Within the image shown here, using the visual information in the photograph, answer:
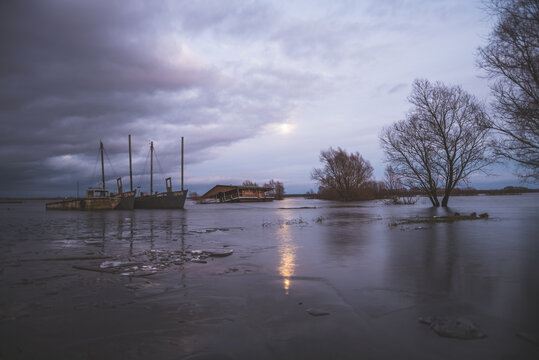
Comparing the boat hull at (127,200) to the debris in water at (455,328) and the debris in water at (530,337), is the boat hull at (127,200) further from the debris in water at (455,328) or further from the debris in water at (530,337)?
the debris in water at (530,337)

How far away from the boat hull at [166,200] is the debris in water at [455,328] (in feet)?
149

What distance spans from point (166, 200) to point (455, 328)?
4698 centimetres

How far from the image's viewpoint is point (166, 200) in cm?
4616

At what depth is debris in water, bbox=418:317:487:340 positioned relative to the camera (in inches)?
102

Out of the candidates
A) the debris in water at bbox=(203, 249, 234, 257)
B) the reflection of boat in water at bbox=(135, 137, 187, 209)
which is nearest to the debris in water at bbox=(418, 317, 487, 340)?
the debris in water at bbox=(203, 249, 234, 257)

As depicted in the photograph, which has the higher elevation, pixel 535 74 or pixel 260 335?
pixel 535 74

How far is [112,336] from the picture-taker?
8.98 feet

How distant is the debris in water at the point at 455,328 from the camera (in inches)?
102

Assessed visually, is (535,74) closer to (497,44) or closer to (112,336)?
(497,44)

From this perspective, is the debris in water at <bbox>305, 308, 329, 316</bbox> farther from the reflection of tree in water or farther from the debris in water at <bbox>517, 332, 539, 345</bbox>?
the debris in water at <bbox>517, 332, 539, 345</bbox>

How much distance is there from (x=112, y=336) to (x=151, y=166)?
60706 mm

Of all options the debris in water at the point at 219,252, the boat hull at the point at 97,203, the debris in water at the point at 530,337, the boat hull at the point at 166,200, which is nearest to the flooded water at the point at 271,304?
A: the debris in water at the point at 530,337

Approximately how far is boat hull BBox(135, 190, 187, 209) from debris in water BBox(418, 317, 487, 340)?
45528 millimetres


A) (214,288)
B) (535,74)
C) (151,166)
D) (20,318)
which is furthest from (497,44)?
(151,166)
